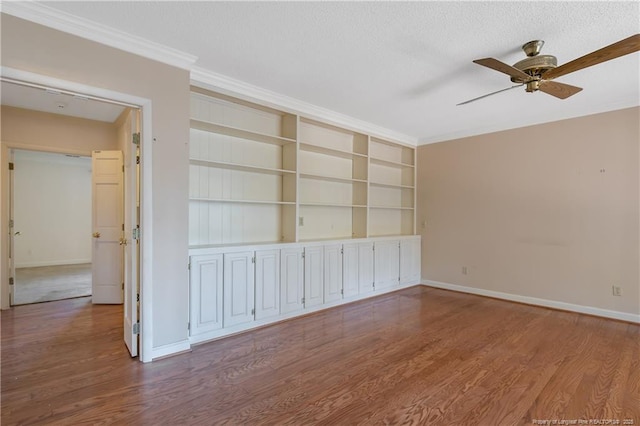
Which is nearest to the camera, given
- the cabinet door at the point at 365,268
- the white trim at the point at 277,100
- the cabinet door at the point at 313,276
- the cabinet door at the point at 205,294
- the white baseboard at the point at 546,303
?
the cabinet door at the point at 205,294

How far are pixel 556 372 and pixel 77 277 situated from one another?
7532mm

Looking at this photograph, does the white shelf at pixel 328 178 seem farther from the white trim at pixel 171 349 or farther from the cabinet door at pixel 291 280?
the white trim at pixel 171 349

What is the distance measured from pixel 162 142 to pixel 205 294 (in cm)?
150

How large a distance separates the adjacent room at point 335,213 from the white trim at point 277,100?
0.09 feet

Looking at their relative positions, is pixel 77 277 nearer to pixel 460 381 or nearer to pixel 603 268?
pixel 460 381

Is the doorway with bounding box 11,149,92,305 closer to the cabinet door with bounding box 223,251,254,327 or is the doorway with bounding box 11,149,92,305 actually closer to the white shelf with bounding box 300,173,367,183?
the cabinet door with bounding box 223,251,254,327

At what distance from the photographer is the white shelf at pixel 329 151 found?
4.26m

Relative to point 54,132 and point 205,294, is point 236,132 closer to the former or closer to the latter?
point 205,294

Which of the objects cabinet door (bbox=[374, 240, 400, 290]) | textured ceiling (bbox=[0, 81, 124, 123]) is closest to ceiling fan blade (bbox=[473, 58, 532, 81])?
cabinet door (bbox=[374, 240, 400, 290])

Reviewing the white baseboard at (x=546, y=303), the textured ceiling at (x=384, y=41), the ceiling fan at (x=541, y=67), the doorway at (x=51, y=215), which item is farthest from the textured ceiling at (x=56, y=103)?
the white baseboard at (x=546, y=303)

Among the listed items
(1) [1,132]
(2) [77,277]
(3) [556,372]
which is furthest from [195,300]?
(2) [77,277]

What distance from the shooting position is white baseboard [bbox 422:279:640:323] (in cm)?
380

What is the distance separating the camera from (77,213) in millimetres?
7703

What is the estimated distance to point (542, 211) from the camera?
4.38 m
